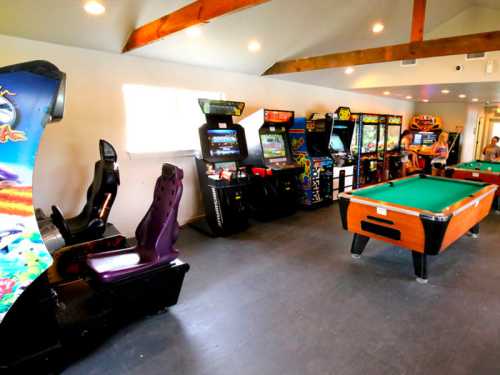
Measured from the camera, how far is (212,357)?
1.94 meters

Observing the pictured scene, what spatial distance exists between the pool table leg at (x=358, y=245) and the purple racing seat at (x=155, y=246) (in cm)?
207

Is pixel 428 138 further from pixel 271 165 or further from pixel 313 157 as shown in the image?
pixel 271 165

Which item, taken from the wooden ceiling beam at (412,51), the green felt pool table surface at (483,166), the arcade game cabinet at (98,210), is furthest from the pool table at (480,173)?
the arcade game cabinet at (98,210)

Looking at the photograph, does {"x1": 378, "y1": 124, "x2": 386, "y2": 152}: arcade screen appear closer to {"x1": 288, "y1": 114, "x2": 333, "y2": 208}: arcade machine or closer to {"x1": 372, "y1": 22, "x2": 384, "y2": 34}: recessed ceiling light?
{"x1": 288, "y1": 114, "x2": 333, "y2": 208}: arcade machine

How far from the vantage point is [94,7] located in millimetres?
2670

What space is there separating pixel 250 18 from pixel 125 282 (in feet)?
10.5

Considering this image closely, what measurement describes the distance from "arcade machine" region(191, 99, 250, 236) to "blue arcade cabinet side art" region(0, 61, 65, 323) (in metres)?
2.58

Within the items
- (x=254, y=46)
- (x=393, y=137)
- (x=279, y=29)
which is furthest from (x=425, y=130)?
(x=254, y=46)

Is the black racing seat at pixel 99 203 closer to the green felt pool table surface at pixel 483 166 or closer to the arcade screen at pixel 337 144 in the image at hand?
the arcade screen at pixel 337 144

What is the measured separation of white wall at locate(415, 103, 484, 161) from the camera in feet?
29.8

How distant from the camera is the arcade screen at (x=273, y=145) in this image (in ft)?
15.8

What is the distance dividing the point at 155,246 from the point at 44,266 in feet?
2.85

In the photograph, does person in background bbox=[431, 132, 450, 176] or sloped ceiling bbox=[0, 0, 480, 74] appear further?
person in background bbox=[431, 132, 450, 176]

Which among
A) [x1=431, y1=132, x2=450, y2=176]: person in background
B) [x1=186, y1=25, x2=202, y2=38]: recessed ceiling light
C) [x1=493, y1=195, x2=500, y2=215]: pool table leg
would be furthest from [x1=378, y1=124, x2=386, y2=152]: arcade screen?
[x1=186, y1=25, x2=202, y2=38]: recessed ceiling light
